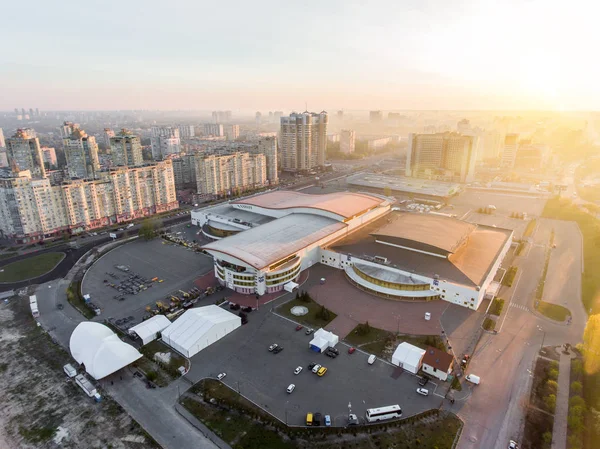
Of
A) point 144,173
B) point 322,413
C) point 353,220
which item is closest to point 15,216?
point 144,173

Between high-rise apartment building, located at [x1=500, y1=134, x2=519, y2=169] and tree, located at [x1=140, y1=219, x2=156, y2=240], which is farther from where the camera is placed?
high-rise apartment building, located at [x1=500, y1=134, x2=519, y2=169]

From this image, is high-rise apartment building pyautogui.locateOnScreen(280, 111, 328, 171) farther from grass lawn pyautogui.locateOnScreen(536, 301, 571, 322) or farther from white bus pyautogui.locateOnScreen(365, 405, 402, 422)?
white bus pyautogui.locateOnScreen(365, 405, 402, 422)

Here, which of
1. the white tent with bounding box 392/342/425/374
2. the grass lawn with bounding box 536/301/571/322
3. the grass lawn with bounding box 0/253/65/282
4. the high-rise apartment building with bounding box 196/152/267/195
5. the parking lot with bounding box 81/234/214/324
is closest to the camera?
the white tent with bounding box 392/342/425/374

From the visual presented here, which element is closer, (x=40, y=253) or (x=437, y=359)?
(x=437, y=359)

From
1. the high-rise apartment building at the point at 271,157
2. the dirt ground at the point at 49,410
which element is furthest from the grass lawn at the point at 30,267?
the high-rise apartment building at the point at 271,157

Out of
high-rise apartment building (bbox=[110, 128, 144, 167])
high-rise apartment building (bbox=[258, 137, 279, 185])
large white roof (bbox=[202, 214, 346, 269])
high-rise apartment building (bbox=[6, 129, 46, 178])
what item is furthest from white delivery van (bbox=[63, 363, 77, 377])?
high-rise apartment building (bbox=[258, 137, 279, 185])

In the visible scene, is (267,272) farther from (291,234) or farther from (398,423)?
(398,423)
